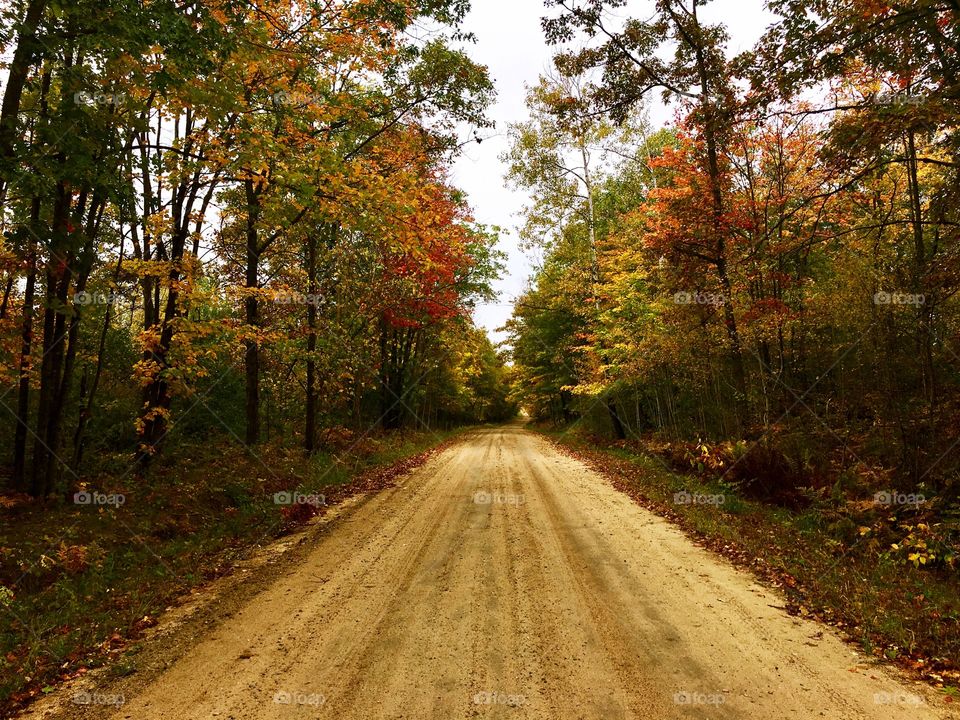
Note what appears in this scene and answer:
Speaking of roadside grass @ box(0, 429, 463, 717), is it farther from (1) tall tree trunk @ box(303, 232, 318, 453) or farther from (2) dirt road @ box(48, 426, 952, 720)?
(1) tall tree trunk @ box(303, 232, 318, 453)

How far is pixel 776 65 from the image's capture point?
6.93 metres

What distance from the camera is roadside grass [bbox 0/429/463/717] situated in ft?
14.6

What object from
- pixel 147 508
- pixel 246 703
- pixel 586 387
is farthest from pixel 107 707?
pixel 586 387

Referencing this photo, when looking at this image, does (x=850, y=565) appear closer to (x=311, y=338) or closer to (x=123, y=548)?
(x=123, y=548)

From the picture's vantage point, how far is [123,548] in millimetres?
6859

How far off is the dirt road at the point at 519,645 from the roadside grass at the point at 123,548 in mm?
1085

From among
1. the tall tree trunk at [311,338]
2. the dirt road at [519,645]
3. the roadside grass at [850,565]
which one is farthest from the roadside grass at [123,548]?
the roadside grass at [850,565]

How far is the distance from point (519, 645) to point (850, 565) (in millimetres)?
4936

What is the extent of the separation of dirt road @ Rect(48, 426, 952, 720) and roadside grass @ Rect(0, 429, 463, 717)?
109cm

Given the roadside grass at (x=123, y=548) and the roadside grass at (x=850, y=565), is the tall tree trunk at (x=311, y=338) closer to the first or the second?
the roadside grass at (x=123, y=548)

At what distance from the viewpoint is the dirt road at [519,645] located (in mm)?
3525

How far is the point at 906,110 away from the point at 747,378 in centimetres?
795

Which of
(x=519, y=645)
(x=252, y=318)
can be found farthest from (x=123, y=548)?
(x=252, y=318)

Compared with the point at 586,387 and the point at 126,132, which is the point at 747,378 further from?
the point at 126,132
